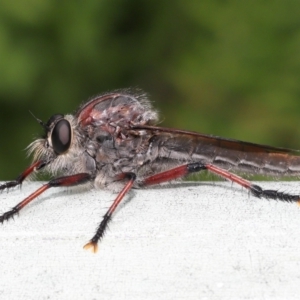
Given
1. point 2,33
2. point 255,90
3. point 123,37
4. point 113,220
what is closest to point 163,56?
point 123,37

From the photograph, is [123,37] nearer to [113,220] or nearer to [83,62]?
[83,62]

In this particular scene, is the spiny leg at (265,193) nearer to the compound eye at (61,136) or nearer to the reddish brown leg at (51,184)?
the reddish brown leg at (51,184)

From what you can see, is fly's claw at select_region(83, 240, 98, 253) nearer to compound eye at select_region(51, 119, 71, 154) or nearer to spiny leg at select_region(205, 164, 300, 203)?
spiny leg at select_region(205, 164, 300, 203)

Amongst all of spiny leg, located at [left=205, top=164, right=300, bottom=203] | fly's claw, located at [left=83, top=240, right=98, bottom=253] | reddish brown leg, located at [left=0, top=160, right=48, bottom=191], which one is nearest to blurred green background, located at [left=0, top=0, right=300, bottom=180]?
reddish brown leg, located at [left=0, top=160, right=48, bottom=191]

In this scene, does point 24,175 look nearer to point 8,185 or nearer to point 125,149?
point 8,185

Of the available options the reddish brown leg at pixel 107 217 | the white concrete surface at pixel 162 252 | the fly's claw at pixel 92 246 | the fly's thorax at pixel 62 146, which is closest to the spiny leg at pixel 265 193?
the white concrete surface at pixel 162 252

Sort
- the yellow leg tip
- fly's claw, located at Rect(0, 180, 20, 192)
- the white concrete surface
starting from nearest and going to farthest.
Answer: the white concrete surface, the yellow leg tip, fly's claw, located at Rect(0, 180, 20, 192)

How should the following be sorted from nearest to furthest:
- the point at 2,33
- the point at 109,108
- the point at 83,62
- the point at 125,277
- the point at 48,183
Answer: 1. the point at 125,277
2. the point at 48,183
3. the point at 109,108
4. the point at 2,33
5. the point at 83,62

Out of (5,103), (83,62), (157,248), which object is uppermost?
(157,248)
